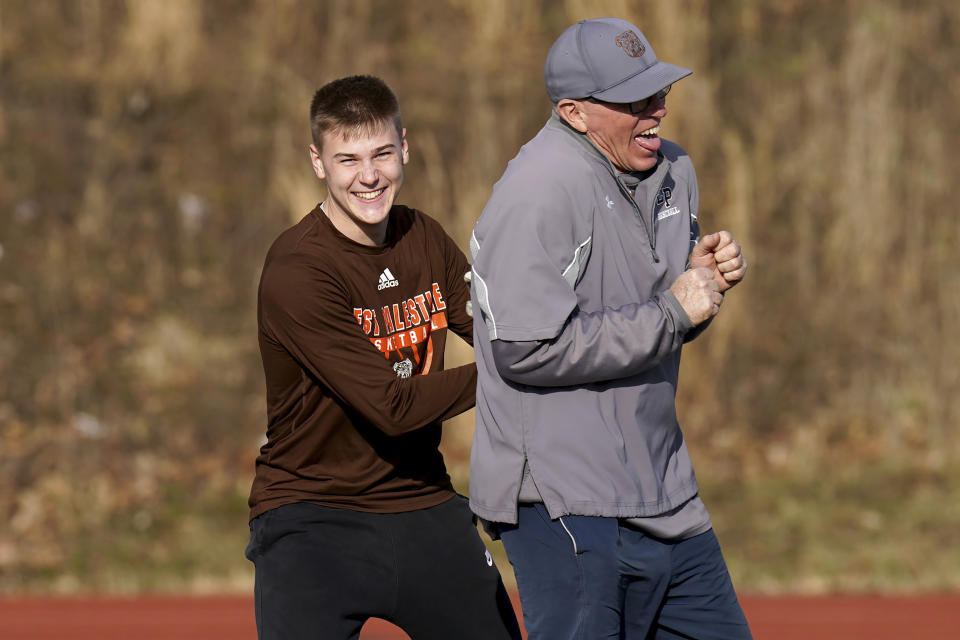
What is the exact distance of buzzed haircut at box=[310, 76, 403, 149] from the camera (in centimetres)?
392

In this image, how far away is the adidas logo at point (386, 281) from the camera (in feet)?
13.0

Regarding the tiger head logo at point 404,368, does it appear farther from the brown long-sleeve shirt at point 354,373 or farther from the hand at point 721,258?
the hand at point 721,258

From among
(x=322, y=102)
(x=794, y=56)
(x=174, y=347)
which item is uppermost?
(x=794, y=56)

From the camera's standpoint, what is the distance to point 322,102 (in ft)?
13.0

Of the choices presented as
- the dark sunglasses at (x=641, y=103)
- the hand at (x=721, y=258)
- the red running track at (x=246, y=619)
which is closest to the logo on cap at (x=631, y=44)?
the dark sunglasses at (x=641, y=103)

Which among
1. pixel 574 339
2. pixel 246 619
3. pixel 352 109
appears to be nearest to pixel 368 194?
pixel 352 109

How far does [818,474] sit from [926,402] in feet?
4.52

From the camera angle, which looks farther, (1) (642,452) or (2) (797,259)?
(2) (797,259)

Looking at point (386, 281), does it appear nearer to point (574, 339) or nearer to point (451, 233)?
point (574, 339)

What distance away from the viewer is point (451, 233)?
1107cm

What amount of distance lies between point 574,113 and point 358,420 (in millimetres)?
1129

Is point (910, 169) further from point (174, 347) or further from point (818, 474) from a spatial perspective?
point (174, 347)

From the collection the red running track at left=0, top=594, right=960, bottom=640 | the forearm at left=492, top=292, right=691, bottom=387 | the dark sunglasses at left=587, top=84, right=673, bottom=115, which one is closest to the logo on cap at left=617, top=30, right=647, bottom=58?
the dark sunglasses at left=587, top=84, right=673, bottom=115

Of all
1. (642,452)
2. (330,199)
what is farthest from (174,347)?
(642,452)
